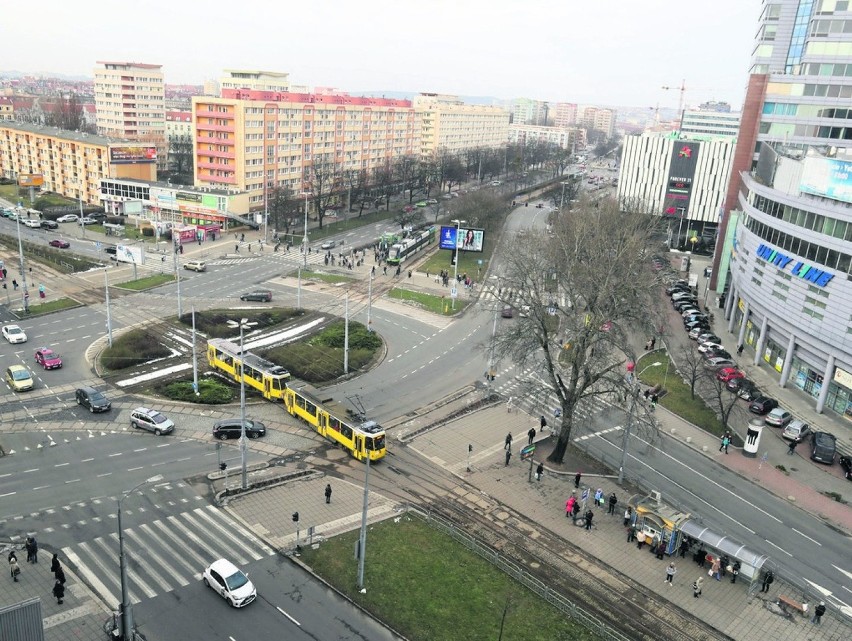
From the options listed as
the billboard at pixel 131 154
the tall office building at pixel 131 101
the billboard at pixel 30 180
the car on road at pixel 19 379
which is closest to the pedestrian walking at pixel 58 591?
the car on road at pixel 19 379

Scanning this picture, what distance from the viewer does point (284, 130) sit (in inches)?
4375

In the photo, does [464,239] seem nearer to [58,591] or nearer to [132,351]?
[132,351]

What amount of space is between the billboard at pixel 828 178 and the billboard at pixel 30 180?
10732 centimetres

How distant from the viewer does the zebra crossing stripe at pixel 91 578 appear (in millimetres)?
25547

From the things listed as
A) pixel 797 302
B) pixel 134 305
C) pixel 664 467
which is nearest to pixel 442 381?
pixel 664 467

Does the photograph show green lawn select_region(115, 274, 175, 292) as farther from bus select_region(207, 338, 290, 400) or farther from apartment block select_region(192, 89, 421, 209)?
apartment block select_region(192, 89, 421, 209)

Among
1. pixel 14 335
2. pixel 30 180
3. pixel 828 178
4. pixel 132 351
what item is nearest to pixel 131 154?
pixel 30 180

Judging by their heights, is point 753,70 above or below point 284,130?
above

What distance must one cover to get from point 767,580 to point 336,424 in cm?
2303

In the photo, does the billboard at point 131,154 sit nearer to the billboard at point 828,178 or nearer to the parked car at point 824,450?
the billboard at point 828,178

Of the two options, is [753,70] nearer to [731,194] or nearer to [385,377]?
[731,194]

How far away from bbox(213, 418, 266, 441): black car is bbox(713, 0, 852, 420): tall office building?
129 feet

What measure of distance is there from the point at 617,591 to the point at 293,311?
41.8 m

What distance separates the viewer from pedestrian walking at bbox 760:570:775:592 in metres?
28.7
